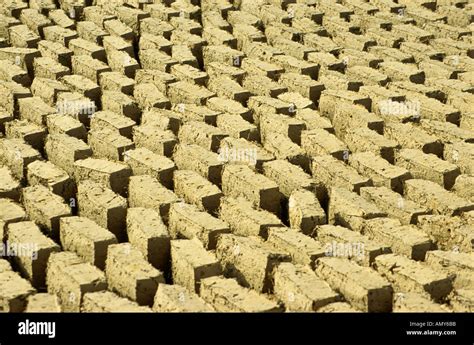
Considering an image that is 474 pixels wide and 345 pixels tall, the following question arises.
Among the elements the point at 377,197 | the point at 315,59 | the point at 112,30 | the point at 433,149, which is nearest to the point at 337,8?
the point at 315,59

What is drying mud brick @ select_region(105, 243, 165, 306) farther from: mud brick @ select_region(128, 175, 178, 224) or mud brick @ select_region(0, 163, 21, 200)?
mud brick @ select_region(0, 163, 21, 200)

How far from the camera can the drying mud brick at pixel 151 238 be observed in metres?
7.56

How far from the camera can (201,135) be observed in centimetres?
903

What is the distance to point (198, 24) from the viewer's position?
1150cm

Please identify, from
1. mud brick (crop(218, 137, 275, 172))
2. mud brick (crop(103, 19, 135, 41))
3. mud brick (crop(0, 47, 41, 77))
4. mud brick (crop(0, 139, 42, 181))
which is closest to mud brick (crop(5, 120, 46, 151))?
mud brick (crop(0, 139, 42, 181))

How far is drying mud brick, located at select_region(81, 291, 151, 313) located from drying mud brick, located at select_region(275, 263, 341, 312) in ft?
2.85

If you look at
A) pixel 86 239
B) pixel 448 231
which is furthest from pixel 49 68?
pixel 448 231

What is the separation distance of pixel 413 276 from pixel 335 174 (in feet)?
5.14

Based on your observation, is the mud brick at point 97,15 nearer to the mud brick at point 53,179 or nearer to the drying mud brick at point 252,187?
the mud brick at point 53,179

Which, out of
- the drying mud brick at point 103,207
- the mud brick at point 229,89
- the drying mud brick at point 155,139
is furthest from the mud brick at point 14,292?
the mud brick at point 229,89

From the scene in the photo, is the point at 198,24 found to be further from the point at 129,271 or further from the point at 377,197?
the point at 129,271

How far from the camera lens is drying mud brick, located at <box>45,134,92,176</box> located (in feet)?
28.6

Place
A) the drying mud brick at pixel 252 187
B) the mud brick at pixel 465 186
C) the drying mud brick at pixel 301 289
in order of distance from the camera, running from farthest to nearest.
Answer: the mud brick at pixel 465 186, the drying mud brick at pixel 252 187, the drying mud brick at pixel 301 289

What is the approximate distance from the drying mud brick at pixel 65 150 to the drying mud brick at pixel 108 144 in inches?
5.7
